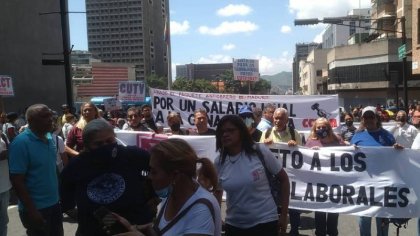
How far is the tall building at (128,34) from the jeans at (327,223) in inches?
4376

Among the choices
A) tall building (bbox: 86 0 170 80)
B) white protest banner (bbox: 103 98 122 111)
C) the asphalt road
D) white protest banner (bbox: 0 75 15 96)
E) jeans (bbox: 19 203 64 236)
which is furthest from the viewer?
tall building (bbox: 86 0 170 80)

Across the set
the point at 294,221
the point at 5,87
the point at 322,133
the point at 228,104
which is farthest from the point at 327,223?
the point at 5,87

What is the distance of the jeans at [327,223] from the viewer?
5648mm

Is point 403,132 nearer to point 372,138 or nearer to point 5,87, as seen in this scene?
point 372,138

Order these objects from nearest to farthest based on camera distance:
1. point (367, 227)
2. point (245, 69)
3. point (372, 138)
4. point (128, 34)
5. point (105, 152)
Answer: point (105, 152) → point (367, 227) → point (372, 138) → point (245, 69) → point (128, 34)

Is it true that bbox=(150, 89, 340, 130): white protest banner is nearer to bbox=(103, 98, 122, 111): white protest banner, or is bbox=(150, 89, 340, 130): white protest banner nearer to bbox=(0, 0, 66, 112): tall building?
bbox=(103, 98, 122, 111): white protest banner

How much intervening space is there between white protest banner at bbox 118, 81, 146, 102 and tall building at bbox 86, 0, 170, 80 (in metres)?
96.4

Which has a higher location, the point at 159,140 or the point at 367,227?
the point at 159,140

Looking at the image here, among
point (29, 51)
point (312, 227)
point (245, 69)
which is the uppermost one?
point (29, 51)

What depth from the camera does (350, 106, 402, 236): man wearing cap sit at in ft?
17.5

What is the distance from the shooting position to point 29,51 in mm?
36312

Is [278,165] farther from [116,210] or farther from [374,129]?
[374,129]

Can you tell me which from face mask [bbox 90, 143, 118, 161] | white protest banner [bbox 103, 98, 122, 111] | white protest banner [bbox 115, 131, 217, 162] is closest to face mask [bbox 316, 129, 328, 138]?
white protest banner [bbox 115, 131, 217, 162]

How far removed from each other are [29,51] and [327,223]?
113 feet
